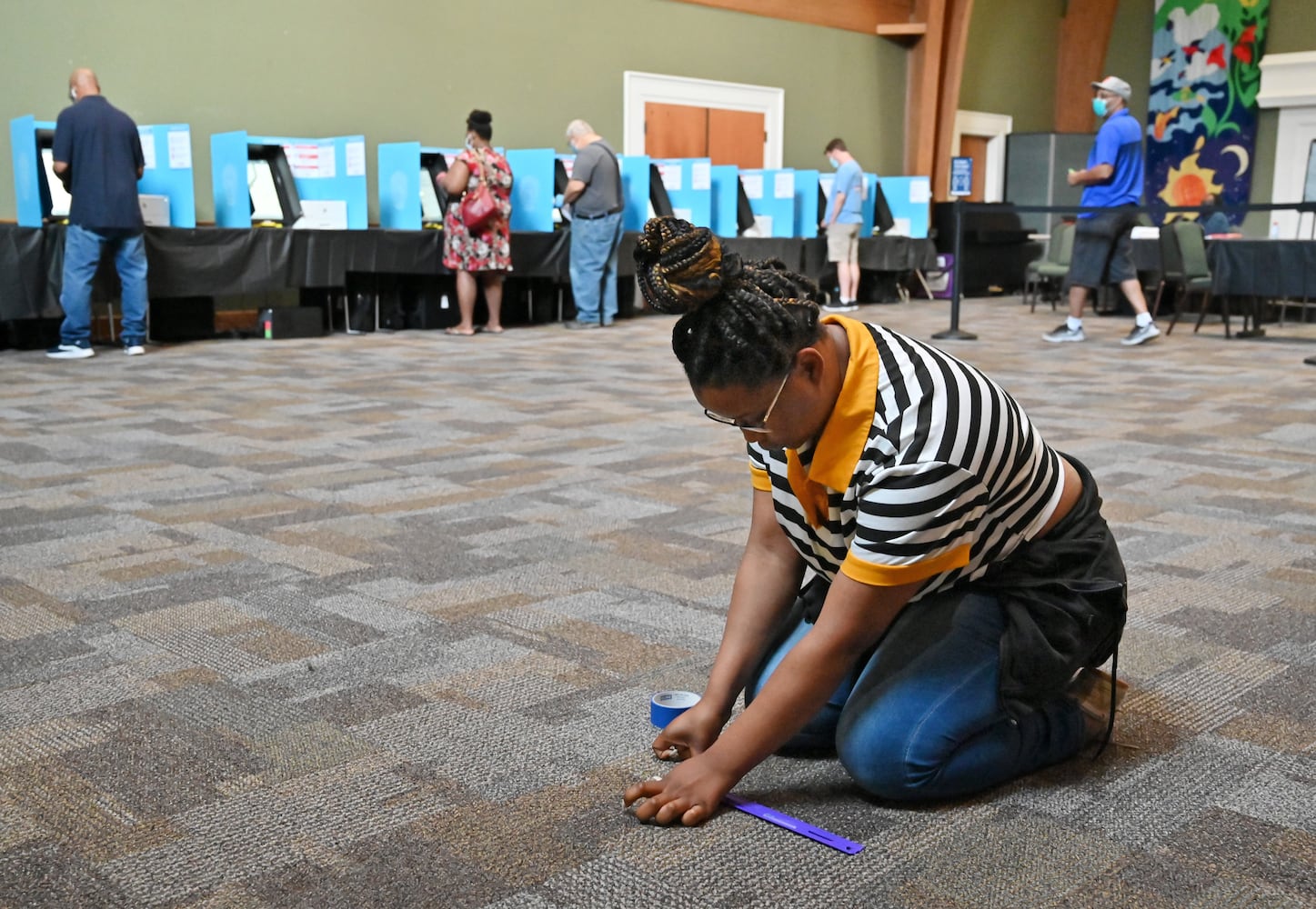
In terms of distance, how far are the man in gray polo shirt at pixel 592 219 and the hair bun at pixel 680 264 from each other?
6763 millimetres

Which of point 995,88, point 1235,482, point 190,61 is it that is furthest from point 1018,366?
point 995,88

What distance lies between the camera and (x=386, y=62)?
28.6ft

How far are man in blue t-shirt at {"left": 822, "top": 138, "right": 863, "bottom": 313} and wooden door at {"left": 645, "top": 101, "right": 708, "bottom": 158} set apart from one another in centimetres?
128

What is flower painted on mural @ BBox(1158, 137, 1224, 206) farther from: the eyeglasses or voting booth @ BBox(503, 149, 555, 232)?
the eyeglasses

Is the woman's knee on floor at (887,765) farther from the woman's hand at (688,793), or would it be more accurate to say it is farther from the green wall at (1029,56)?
the green wall at (1029,56)

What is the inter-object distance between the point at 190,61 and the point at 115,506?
5.65 m

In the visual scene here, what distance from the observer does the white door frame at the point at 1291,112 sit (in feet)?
41.2

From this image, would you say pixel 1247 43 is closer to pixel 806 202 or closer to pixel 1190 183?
pixel 1190 183

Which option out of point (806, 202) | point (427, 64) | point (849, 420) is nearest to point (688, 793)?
point (849, 420)

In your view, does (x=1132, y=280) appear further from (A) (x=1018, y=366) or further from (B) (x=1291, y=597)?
(B) (x=1291, y=597)

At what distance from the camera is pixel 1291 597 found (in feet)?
7.70

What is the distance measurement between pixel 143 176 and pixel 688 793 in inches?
246

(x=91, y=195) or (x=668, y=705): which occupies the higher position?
(x=91, y=195)

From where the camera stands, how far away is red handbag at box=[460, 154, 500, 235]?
7336 mm
